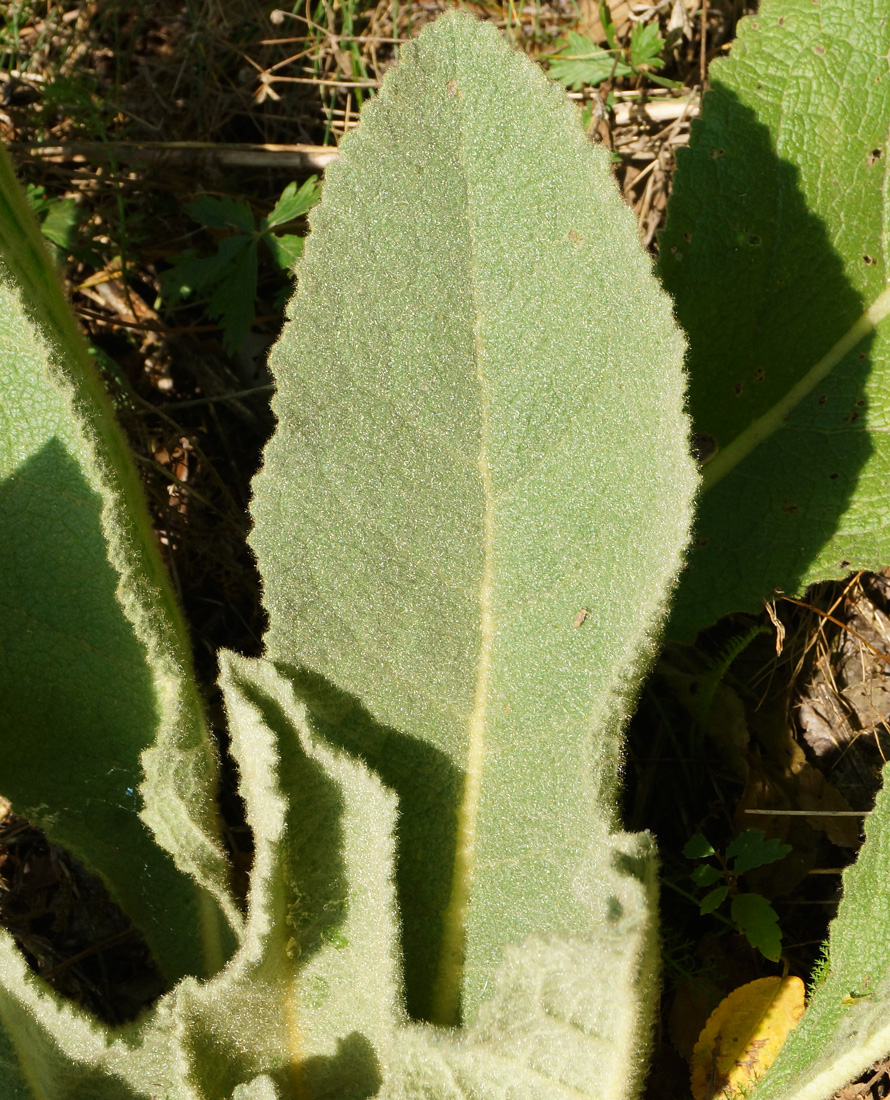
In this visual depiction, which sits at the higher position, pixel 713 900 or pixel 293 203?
pixel 293 203

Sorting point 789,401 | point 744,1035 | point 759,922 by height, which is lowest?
point 744,1035

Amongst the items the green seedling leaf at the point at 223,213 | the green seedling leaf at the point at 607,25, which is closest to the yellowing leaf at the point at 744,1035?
the green seedling leaf at the point at 223,213

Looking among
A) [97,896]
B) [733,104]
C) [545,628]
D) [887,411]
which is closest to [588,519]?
[545,628]

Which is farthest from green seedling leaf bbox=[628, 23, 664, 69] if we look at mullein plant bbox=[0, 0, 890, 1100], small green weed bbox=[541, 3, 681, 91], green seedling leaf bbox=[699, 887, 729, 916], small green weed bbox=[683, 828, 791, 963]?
green seedling leaf bbox=[699, 887, 729, 916]

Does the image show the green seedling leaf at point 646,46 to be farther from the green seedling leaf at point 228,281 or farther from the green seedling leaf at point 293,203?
the green seedling leaf at point 228,281

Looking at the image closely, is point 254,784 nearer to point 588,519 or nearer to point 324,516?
point 324,516

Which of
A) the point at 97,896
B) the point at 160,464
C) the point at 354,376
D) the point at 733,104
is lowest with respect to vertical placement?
the point at 97,896

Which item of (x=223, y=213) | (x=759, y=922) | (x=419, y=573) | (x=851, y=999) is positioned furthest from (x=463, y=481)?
(x=223, y=213)

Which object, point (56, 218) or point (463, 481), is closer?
point (463, 481)

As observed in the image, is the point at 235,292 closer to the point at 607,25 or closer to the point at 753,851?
the point at 607,25
